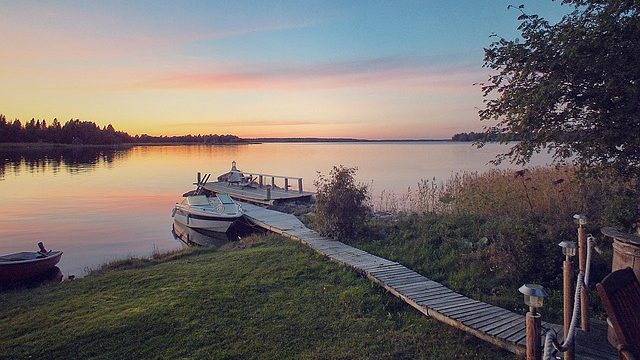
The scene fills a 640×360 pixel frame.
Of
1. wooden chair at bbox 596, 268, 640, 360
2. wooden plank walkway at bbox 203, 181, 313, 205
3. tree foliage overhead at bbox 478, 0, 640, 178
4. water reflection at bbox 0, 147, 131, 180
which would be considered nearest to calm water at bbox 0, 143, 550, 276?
wooden plank walkway at bbox 203, 181, 313, 205

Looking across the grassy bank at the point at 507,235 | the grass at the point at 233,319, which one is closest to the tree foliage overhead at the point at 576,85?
the grassy bank at the point at 507,235

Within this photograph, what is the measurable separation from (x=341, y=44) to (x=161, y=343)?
16.7 metres

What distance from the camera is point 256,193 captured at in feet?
71.7

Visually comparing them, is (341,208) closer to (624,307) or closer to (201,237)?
(624,307)

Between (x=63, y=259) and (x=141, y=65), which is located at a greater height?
(x=141, y=65)

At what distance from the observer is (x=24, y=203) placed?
26.9m

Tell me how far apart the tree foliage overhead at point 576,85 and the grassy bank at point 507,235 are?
121 centimetres

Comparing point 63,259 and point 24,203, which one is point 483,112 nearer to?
point 63,259

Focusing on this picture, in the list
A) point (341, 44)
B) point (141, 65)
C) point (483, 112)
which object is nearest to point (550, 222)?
point (483, 112)

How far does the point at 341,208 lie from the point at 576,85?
609 cm

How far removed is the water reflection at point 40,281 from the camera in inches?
438

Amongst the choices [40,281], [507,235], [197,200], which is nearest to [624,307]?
[507,235]

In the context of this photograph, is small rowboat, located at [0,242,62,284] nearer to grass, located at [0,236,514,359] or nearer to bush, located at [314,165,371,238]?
grass, located at [0,236,514,359]

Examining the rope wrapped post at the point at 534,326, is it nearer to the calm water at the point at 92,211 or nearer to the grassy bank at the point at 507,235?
the grassy bank at the point at 507,235
